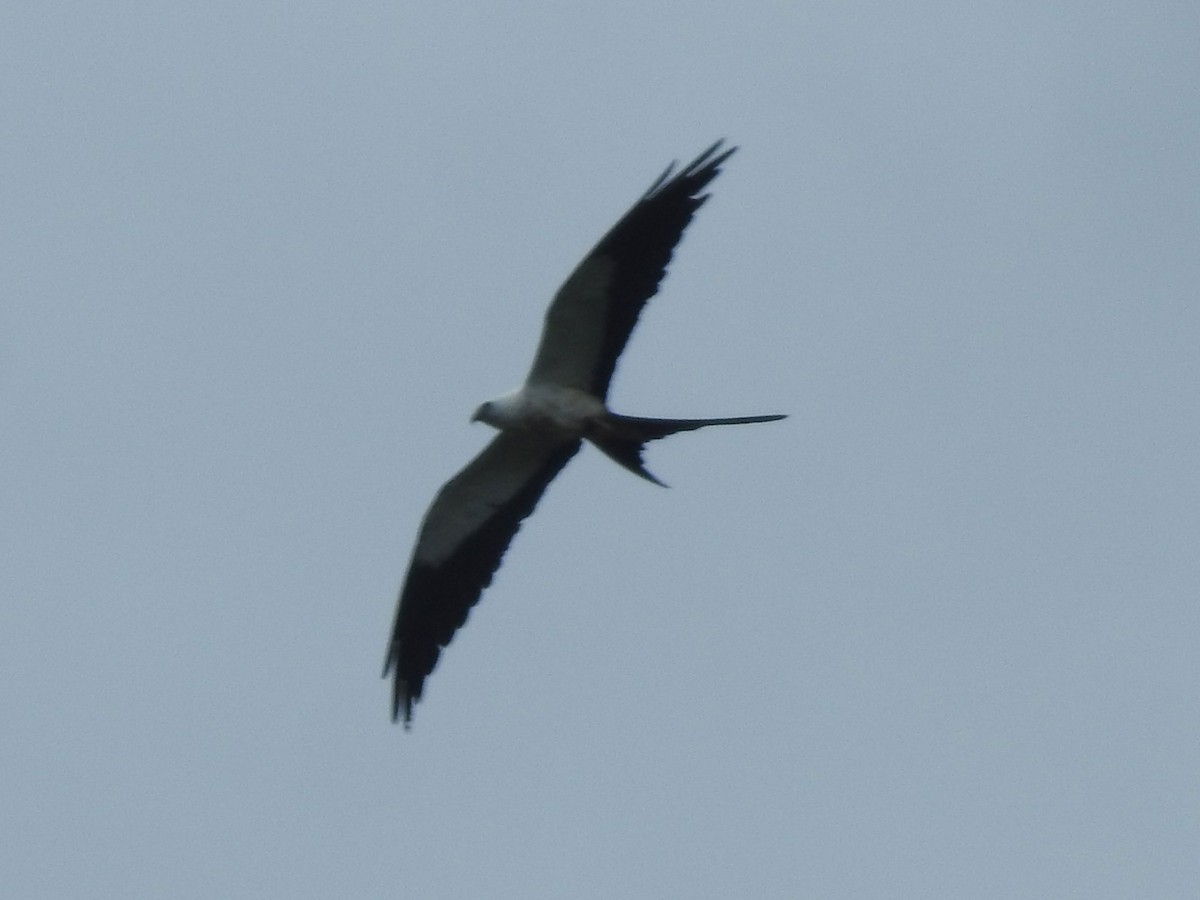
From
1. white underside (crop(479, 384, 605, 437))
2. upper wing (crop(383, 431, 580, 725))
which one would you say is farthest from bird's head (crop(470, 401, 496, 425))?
upper wing (crop(383, 431, 580, 725))

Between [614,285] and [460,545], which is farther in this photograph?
[460,545]

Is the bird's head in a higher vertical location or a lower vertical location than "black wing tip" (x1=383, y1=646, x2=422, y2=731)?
higher

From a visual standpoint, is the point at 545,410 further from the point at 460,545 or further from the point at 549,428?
the point at 460,545

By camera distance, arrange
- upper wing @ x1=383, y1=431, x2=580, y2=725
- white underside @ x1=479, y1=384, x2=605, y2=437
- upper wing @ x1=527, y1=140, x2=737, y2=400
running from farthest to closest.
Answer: upper wing @ x1=383, y1=431, x2=580, y2=725, white underside @ x1=479, y1=384, x2=605, y2=437, upper wing @ x1=527, y1=140, x2=737, y2=400

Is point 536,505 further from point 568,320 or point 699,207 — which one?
point 699,207

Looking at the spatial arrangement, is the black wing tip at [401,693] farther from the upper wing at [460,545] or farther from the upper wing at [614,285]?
the upper wing at [614,285]

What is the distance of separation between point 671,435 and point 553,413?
0.84m

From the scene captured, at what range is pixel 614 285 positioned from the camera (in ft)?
39.9

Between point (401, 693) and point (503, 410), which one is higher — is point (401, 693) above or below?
below

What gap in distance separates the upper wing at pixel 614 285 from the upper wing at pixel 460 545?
2.39 ft

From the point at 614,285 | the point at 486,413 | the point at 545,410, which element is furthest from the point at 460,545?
the point at 614,285

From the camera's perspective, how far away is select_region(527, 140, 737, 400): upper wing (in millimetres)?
11906

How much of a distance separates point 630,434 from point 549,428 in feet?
2.00

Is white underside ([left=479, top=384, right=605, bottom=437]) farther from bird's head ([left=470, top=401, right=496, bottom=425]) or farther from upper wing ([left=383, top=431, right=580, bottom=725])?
upper wing ([left=383, top=431, right=580, bottom=725])
